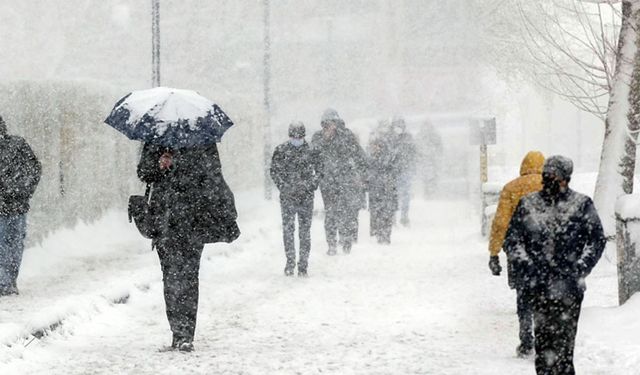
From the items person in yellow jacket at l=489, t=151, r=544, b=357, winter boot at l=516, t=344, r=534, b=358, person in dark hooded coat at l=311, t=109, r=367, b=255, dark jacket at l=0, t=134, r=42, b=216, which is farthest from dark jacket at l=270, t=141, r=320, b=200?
winter boot at l=516, t=344, r=534, b=358

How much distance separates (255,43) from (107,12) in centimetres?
1382

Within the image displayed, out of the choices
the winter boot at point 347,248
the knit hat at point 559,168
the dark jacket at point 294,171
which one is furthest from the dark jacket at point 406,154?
the knit hat at point 559,168

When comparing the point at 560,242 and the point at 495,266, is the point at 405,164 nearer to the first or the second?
the point at 495,266

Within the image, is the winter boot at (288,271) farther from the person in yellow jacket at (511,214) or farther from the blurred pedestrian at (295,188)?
the person in yellow jacket at (511,214)

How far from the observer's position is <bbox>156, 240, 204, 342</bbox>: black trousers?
7.90 meters

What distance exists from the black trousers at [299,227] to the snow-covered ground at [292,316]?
287 millimetres

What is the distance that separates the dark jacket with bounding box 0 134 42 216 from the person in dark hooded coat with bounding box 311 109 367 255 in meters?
4.71

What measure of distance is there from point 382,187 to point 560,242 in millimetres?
10991

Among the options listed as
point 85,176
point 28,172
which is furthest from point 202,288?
point 85,176

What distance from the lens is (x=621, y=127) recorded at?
13750mm

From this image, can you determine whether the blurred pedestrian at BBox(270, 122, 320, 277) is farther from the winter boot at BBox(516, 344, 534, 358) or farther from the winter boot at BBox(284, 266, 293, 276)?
the winter boot at BBox(516, 344, 534, 358)

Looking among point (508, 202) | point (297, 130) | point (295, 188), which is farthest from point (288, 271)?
point (508, 202)

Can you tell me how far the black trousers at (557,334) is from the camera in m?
5.95

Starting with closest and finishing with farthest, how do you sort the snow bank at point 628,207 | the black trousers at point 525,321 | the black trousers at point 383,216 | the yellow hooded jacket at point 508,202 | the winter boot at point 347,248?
1. the black trousers at point 525,321
2. the yellow hooded jacket at point 508,202
3. the snow bank at point 628,207
4. the winter boot at point 347,248
5. the black trousers at point 383,216
